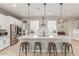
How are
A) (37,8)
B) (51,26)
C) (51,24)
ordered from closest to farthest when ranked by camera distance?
(37,8), (51,24), (51,26)

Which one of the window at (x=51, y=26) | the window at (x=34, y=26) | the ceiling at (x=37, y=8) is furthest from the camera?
the window at (x=51, y=26)

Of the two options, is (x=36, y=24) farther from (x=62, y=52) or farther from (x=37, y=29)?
(x=62, y=52)

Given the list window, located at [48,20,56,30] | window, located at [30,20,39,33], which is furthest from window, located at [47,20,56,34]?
window, located at [30,20,39,33]

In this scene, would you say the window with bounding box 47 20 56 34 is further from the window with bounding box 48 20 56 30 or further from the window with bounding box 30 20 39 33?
the window with bounding box 30 20 39 33

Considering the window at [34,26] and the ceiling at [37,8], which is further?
the window at [34,26]

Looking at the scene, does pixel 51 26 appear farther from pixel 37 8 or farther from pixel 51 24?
pixel 37 8

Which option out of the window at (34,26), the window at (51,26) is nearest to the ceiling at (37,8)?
the window at (34,26)

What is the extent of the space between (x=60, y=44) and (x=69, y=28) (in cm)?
529

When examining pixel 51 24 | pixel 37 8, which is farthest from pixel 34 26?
pixel 37 8

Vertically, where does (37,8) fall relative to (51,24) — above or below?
above

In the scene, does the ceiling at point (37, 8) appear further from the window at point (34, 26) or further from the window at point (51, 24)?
the window at point (51, 24)

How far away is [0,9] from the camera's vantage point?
7.66m

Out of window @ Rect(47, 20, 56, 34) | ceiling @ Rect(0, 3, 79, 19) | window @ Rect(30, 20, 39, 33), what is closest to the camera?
ceiling @ Rect(0, 3, 79, 19)

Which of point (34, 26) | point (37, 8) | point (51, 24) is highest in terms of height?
point (37, 8)
